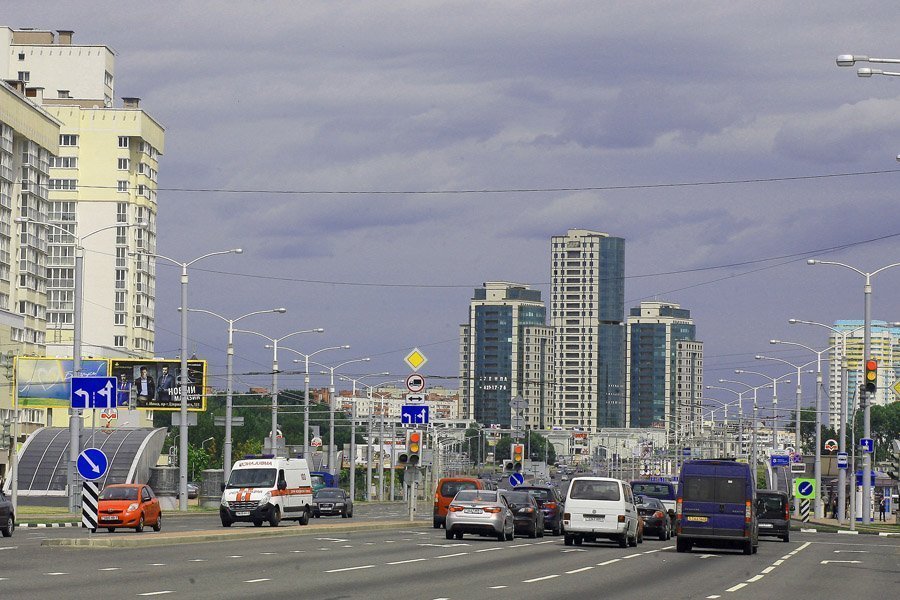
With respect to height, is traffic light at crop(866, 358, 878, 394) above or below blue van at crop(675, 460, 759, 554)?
above

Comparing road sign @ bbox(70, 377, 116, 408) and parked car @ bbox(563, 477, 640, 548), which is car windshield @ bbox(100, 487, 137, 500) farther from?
parked car @ bbox(563, 477, 640, 548)

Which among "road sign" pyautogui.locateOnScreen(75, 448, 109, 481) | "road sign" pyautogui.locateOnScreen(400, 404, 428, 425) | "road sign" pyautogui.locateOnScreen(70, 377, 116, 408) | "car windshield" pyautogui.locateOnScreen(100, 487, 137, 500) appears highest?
"road sign" pyautogui.locateOnScreen(70, 377, 116, 408)

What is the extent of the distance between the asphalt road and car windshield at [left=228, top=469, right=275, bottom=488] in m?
5.56

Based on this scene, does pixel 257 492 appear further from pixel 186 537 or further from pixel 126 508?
pixel 186 537

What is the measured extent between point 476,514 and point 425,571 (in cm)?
1380

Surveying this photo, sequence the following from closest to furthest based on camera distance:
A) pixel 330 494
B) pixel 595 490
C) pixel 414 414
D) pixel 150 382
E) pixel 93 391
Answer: pixel 595 490 → pixel 93 391 → pixel 414 414 → pixel 330 494 → pixel 150 382

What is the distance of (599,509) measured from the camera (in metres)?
38.2

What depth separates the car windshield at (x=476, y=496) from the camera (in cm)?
Answer: 4000

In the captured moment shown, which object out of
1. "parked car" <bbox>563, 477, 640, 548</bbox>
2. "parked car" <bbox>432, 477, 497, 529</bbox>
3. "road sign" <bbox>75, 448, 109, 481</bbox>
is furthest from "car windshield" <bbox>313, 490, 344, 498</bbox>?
"road sign" <bbox>75, 448, 109, 481</bbox>

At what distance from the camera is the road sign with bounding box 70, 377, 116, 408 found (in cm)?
4131

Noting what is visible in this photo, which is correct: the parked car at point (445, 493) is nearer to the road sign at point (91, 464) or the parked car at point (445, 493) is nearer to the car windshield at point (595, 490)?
the car windshield at point (595, 490)

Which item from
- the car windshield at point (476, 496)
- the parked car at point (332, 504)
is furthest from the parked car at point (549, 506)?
the parked car at point (332, 504)

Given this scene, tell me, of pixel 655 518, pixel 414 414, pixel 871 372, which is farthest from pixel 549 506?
pixel 871 372

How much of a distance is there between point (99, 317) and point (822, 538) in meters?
112
